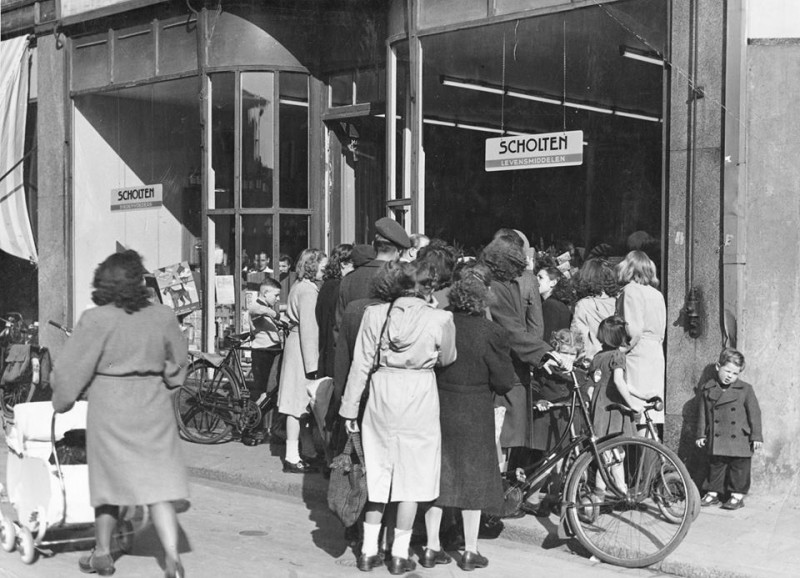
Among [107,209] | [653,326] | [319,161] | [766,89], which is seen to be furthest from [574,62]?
[107,209]

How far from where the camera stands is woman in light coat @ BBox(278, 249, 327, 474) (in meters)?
9.06

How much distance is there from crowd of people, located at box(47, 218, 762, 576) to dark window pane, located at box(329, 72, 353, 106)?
506 centimetres

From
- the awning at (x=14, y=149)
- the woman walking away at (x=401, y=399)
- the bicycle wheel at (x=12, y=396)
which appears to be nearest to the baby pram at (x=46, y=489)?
the woman walking away at (x=401, y=399)

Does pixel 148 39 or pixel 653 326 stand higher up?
pixel 148 39

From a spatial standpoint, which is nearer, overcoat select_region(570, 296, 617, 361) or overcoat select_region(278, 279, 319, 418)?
overcoat select_region(570, 296, 617, 361)

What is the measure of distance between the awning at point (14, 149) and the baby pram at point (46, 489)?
8634 mm

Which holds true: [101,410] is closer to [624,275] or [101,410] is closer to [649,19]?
[624,275]

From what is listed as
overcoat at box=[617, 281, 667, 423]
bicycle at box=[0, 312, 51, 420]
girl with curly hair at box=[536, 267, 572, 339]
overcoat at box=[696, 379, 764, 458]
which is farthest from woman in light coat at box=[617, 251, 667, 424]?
bicycle at box=[0, 312, 51, 420]

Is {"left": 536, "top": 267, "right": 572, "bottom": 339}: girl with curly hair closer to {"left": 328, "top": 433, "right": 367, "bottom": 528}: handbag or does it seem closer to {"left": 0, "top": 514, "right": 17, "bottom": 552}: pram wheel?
{"left": 328, "top": 433, "right": 367, "bottom": 528}: handbag

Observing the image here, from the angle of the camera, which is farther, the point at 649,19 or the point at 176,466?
the point at 649,19

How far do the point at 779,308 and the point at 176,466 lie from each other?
15.9 feet

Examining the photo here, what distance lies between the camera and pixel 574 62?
31.5 feet

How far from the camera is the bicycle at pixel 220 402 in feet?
33.6

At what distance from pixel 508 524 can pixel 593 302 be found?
6.38 feet
